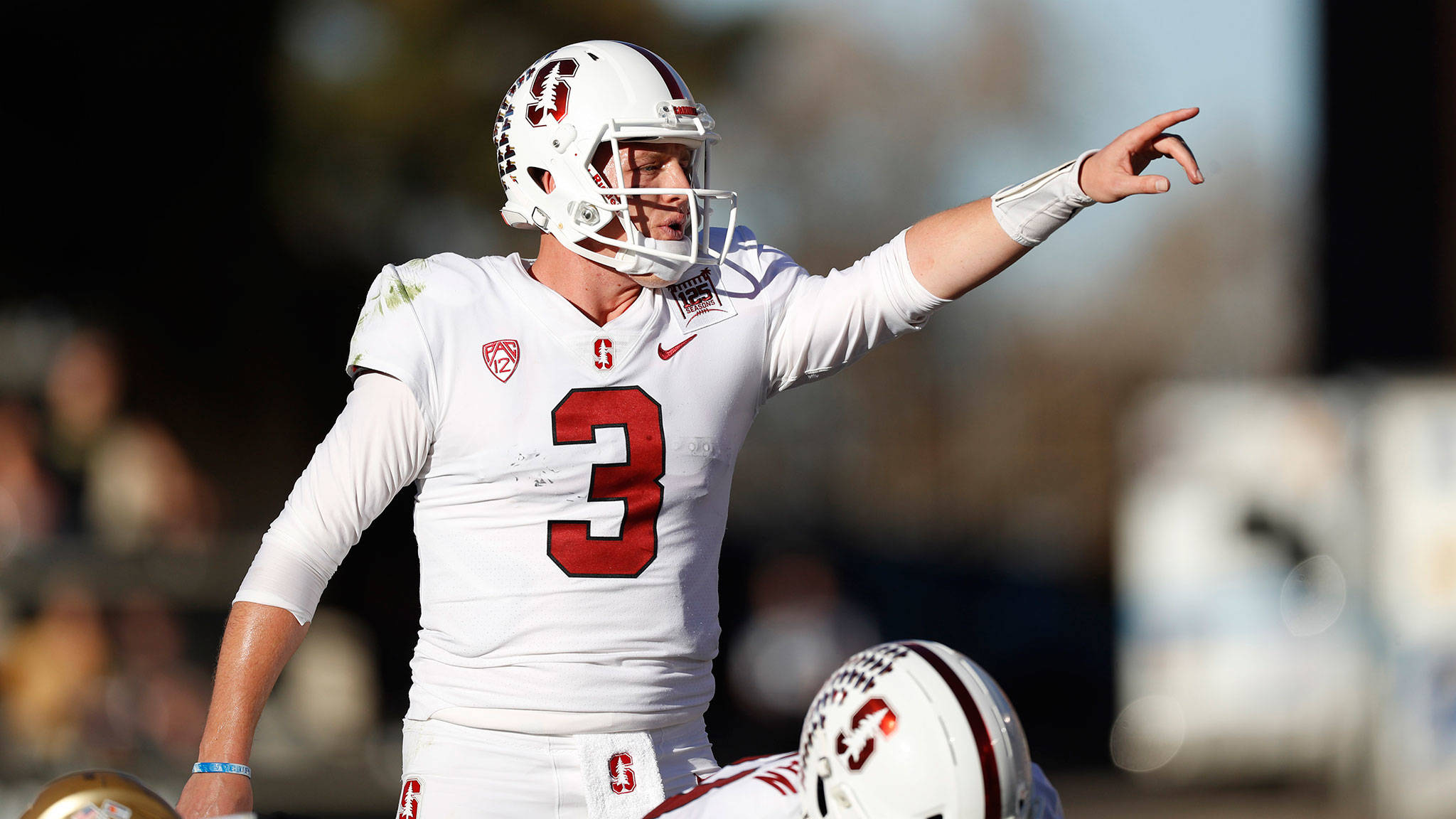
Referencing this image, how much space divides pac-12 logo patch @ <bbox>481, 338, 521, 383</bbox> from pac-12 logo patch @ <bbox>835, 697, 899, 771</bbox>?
3.27 ft

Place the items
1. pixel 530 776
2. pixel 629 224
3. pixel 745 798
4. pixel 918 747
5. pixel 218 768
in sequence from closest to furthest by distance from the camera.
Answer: pixel 918 747 < pixel 745 798 < pixel 218 768 < pixel 530 776 < pixel 629 224

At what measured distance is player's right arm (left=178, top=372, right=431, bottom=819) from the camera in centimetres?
267

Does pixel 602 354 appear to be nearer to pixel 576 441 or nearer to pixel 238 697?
pixel 576 441

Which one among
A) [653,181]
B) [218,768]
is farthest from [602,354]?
[218,768]

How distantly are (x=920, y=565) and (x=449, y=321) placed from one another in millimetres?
8770

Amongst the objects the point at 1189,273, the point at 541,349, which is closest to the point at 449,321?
the point at 541,349

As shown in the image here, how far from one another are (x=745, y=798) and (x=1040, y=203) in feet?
4.25

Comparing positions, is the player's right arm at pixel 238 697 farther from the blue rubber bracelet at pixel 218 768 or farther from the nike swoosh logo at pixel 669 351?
the nike swoosh logo at pixel 669 351

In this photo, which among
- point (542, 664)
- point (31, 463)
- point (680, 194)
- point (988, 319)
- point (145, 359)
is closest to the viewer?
point (542, 664)

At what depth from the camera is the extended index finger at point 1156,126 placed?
2.87 m

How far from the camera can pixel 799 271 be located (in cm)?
328

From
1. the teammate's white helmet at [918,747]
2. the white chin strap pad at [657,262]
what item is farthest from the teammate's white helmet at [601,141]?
the teammate's white helmet at [918,747]

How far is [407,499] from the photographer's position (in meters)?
9.12

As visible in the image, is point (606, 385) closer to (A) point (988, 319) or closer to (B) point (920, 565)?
(B) point (920, 565)
